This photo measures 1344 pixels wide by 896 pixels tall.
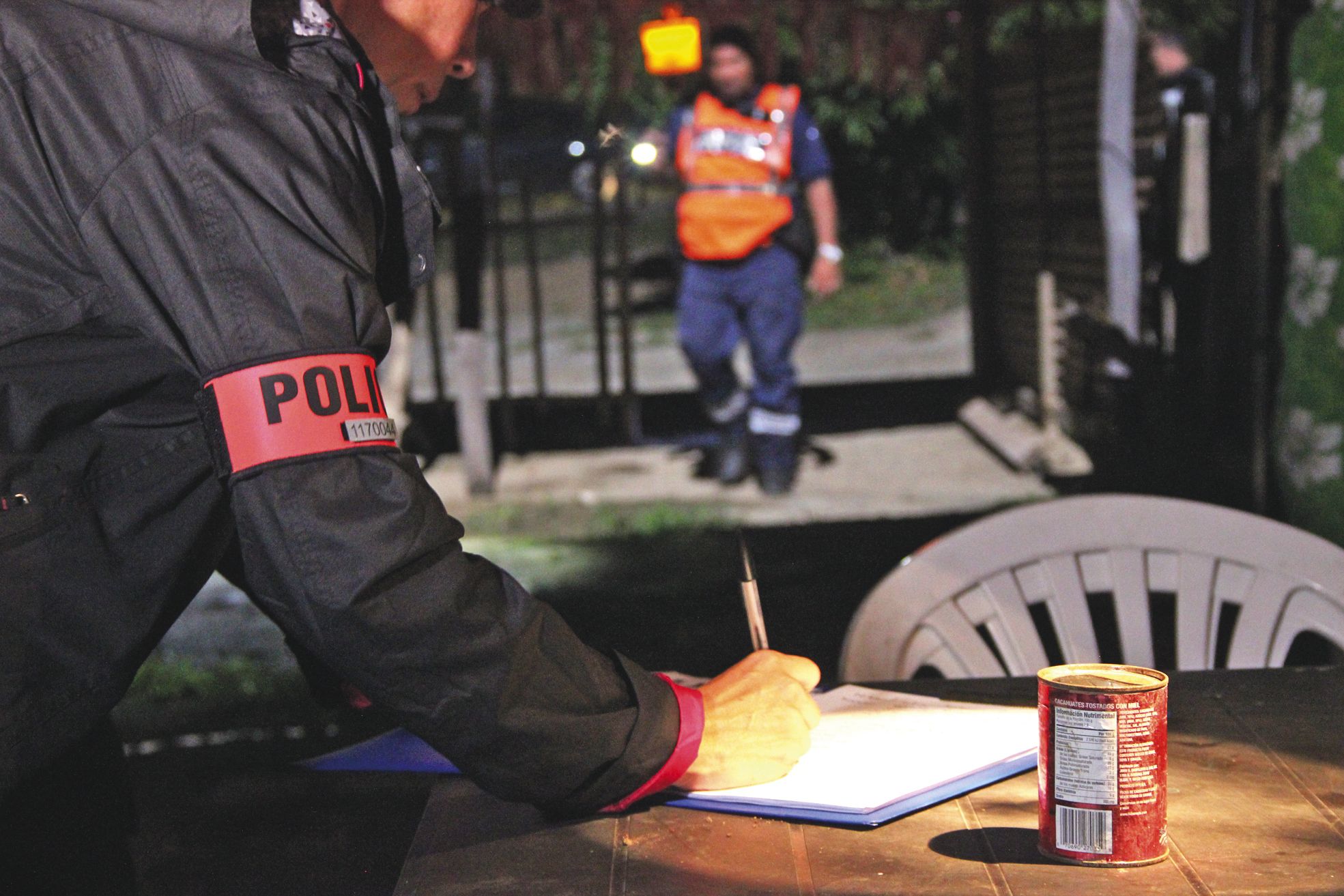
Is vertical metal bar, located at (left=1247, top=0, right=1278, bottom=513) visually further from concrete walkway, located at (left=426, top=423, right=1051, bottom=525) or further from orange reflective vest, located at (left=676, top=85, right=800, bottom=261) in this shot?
orange reflective vest, located at (left=676, top=85, right=800, bottom=261)

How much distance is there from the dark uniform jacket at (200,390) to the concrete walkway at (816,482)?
4865mm

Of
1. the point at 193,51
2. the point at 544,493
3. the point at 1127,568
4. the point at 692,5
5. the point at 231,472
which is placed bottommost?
the point at 544,493

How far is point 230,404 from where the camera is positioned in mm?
1264

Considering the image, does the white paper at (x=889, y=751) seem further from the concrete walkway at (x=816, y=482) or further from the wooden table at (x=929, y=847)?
the concrete walkway at (x=816, y=482)

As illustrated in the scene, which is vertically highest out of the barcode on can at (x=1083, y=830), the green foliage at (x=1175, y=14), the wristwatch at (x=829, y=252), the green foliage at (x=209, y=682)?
the green foliage at (x=1175, y=14)

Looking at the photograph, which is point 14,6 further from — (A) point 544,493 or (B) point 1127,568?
(A) point 544,493

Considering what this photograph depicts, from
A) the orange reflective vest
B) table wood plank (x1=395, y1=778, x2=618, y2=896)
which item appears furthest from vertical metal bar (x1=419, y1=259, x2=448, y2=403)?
table wood plank (x1=395, y1=778, x2=618, y2=896)

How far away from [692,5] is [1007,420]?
2.99 m

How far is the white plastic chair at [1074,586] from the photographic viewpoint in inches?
95.5

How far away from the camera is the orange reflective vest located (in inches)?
262

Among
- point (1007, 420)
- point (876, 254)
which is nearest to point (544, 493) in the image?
point (1007, 420)

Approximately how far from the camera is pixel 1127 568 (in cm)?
252

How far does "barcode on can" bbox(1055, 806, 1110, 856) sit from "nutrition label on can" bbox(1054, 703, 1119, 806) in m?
0.01

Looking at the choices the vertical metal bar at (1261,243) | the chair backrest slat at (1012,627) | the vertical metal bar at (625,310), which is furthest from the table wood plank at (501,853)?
the vertical metal bar at (625,310)
